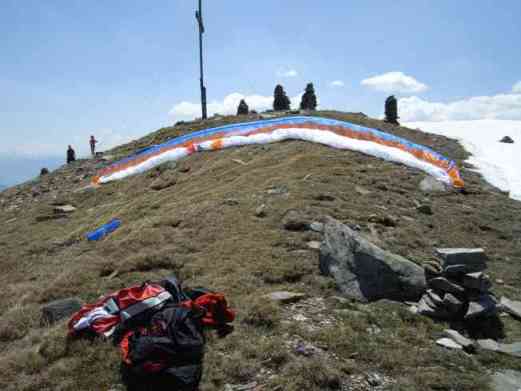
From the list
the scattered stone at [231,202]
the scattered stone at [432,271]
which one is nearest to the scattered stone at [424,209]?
the scattered stone at [432,271]

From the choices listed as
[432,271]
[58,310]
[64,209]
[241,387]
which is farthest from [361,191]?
[64,209]

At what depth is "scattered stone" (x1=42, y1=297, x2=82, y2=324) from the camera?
209 inches

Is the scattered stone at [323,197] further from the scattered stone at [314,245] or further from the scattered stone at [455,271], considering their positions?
the scattered stone at [455,271]

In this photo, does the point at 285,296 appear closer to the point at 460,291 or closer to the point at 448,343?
the point at 448,343

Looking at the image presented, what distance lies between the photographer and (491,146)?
77.4ft

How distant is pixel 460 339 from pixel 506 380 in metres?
0.68

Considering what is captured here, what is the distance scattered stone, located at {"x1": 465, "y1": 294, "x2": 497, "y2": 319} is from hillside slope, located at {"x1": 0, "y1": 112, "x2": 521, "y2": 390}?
35cm

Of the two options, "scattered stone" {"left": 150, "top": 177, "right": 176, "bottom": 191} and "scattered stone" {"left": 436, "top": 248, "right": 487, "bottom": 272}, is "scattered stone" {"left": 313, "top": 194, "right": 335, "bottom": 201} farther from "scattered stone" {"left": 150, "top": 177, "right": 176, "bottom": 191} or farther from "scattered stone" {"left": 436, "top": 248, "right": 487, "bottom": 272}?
"scattered stone" {"left": 150, "top": 177, "right": 176, "bottom": 191}

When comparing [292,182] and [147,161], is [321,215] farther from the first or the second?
[147,161]

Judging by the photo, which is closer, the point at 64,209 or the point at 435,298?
the point at 435,298

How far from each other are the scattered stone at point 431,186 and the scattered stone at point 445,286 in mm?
7028

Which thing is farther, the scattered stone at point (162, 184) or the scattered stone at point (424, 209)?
the scattered stone at point (162, 184)

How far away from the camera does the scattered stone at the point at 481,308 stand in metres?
5.16

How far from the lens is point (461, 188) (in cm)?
1287
